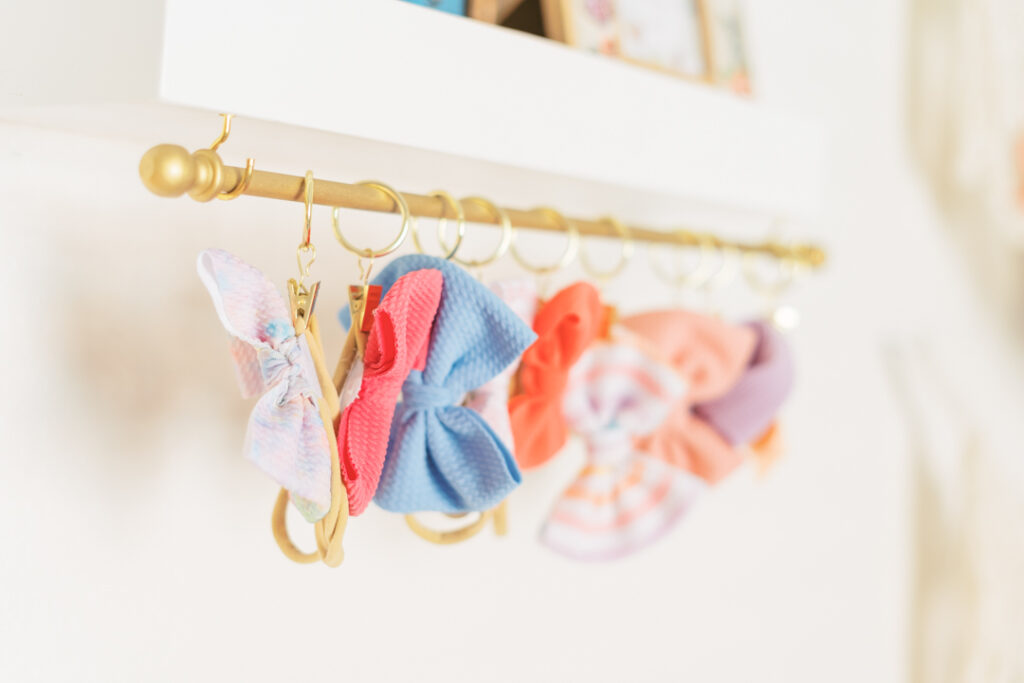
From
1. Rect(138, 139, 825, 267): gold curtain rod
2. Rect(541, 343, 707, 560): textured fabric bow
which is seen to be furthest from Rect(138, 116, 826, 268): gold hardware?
Rect(541, 343, 707, 560): textured fabric bow

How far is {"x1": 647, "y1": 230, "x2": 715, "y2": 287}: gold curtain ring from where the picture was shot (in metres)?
0.72

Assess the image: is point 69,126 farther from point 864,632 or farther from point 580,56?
point 864,632

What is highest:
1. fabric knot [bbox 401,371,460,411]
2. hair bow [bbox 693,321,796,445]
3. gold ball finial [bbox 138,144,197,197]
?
gold ball finial [bbox 138,144,197,197]

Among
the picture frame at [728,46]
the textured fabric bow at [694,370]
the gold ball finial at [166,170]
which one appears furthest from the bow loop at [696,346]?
the gold ball finial at [166,170]

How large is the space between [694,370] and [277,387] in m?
0.36

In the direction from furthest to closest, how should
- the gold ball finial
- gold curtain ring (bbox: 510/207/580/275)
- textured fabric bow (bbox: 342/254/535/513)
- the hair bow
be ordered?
the hair bow < gold curtain ring (bbox: 510/207/580/275) < textured fabric bow (bbox: 342/254/535/513) < the gold ball finial

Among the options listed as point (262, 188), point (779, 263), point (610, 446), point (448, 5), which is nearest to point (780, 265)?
point (779, 263)

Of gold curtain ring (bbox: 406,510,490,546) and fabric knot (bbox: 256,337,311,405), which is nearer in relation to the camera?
fabric knot (bbox: 256,337,311,405)

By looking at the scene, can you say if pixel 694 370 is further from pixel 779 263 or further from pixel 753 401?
pixel 779 263

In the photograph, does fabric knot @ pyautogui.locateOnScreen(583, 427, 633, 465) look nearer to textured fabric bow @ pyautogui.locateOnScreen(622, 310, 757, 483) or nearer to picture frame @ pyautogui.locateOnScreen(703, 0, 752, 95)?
textured fabric bow @ pyautogui.locateOnScreen(622, 310, 757, 483)

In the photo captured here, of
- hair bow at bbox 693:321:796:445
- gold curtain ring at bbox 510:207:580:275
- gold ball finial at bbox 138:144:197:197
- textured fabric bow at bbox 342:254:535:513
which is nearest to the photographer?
gold ball finial at bbox 138:144:197:197

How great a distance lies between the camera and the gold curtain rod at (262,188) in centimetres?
39

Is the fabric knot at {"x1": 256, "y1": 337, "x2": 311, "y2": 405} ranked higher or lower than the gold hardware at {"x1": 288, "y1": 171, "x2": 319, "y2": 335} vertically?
lower

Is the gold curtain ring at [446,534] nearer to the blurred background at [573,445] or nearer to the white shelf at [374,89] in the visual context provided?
the blurred background at [573,445]
